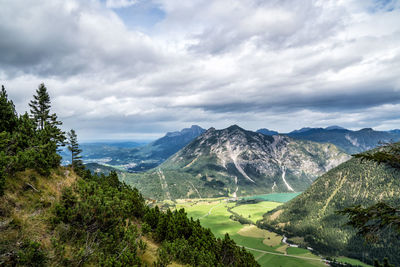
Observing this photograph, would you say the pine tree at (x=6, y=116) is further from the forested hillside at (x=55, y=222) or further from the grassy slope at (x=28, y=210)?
the grassy slope at (x=28, y=210)

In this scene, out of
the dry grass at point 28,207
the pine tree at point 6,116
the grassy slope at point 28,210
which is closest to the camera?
the grassy slope at point 28,210

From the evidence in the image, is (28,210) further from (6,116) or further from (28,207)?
(6,116)

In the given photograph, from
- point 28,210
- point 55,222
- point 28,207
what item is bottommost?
point 55,222

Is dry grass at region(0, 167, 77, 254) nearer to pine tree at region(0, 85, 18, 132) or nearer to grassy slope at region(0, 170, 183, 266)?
grassy slope at region(0, 170, 183, 266)

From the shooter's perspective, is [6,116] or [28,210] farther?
[6,116]

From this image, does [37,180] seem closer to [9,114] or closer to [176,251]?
[9,114]

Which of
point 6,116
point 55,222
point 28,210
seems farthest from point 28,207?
point 6,116

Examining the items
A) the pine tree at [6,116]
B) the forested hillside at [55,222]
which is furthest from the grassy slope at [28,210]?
the pine tree at [6,116]

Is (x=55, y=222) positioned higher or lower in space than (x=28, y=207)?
lower

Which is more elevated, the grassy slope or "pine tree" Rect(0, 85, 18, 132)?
"pine tree" Rect(0, 85, 18, 132)

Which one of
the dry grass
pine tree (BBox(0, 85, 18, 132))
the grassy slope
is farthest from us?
pine tree (BBox(0, 85, 18, 132))

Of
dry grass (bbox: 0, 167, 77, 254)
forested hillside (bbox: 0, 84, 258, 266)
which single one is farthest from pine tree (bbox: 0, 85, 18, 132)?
dry grass (bbox: 0, 167, 77, 254)

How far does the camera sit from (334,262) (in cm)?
19275

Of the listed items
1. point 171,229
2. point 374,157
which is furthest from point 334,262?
point 374,157
